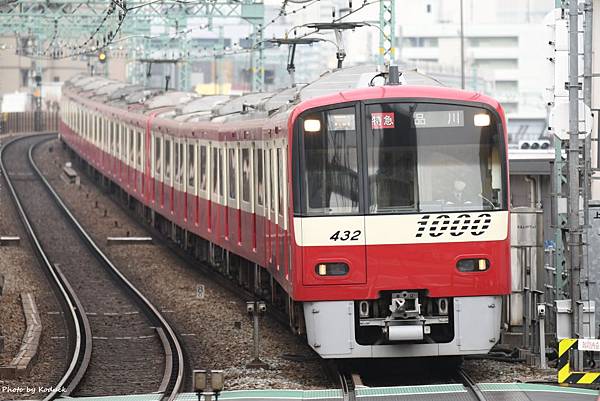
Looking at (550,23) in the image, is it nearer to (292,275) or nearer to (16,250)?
(292,275)

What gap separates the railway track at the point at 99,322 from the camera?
1225 centimetres

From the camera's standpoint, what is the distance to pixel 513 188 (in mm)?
14633

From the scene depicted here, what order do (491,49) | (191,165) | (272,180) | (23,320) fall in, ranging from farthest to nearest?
(491,49) → (191,165) → (23,320) → (272,180)

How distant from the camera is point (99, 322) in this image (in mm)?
16359

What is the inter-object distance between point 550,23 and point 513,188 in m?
2.78

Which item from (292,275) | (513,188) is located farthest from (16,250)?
(292,275)

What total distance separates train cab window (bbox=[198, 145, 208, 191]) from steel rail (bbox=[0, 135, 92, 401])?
2.30 m

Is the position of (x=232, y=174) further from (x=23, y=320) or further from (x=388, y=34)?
(x=388, y=34)

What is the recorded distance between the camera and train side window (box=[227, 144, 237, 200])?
16.8 m

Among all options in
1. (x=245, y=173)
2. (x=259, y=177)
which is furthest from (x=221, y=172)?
(x=259, y=177)

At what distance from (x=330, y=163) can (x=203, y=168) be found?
837 cm

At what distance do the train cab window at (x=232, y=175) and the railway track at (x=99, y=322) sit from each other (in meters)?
1.70

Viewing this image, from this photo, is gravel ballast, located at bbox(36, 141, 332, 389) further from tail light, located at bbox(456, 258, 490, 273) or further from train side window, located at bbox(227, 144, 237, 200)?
tail light, located at bbox(456, 258, 490, 273)

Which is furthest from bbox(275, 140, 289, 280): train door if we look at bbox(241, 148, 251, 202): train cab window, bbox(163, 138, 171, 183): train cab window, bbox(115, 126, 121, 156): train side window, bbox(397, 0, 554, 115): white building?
bbox(397, 0, 554, 115): white building
